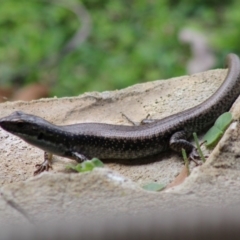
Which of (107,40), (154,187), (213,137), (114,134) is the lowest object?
(154,187)

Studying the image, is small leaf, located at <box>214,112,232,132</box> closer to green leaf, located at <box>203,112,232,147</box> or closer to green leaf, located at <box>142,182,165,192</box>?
green leaf, located at <box>203,112,232,147</box>

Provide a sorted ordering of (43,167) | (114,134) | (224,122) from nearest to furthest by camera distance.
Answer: (224,122), (43,167), (114,134)

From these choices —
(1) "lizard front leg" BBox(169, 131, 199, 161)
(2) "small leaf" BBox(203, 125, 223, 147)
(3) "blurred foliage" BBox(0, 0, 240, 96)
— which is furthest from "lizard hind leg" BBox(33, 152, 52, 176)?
(3) "blurred foliage" BBox(0, 0, 240, 96)

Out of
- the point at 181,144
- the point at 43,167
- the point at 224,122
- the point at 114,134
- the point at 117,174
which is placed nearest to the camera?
the point at 117,174

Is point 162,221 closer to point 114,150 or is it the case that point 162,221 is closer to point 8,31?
point 114,150

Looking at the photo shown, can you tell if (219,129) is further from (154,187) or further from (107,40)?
(107,40)

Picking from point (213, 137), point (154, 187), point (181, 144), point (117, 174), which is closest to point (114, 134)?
point (181, 144)

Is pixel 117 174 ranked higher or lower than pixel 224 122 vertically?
lower
